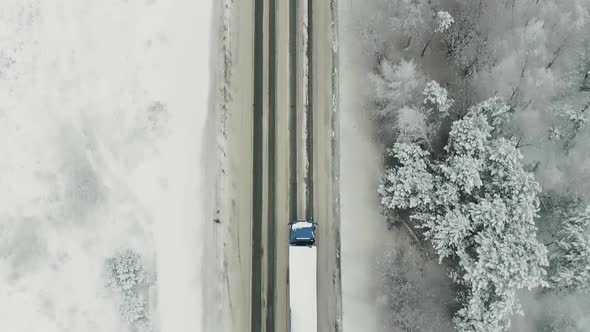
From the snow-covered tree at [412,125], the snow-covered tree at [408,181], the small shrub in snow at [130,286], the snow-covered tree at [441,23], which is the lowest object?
the small shrub in snow at [130,286]

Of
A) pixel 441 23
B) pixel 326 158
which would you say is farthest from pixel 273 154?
pixel 441 23

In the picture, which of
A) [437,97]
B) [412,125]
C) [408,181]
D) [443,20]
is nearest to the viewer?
[408,181]

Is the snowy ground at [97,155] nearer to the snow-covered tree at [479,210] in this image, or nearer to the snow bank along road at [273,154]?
the snow bank along road at [273,154]

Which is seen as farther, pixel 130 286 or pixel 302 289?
pixel 130 286

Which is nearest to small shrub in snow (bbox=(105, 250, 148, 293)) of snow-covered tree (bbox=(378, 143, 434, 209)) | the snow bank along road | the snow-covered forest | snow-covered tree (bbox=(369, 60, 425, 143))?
the snow bank along road

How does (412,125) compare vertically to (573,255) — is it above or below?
above

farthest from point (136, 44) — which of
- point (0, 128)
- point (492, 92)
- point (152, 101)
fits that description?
point (492, 92)

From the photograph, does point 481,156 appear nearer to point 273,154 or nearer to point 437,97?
point 437,97

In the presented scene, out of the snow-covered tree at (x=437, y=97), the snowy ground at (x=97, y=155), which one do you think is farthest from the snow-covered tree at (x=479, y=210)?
the snowy ground at (x=97, y=155)
